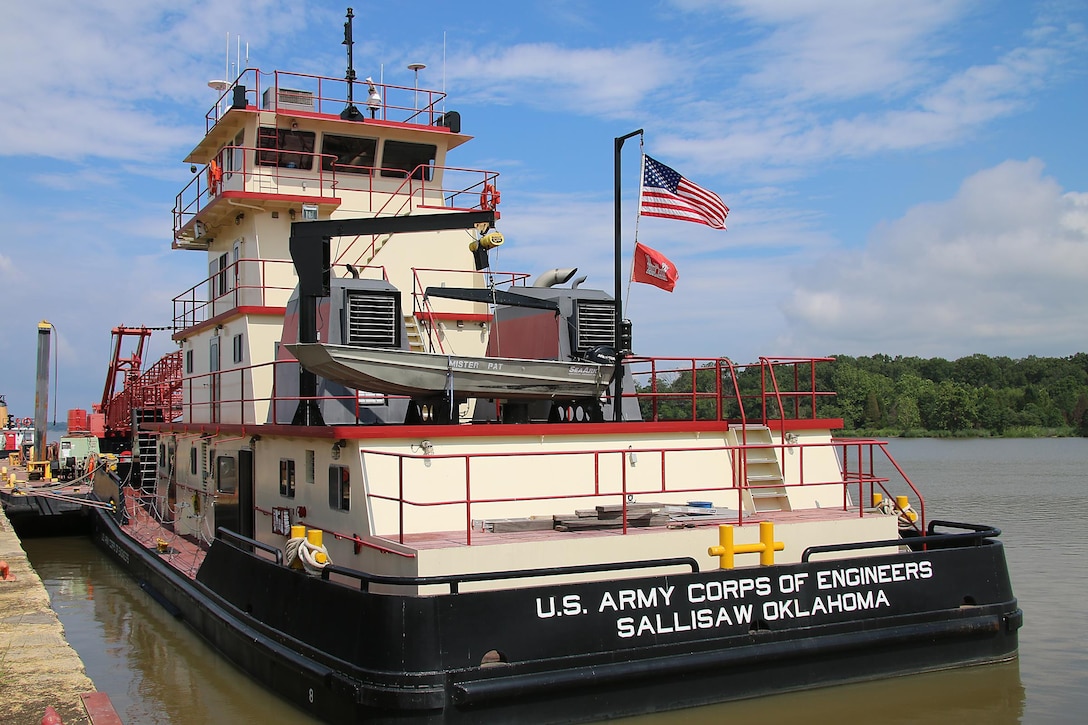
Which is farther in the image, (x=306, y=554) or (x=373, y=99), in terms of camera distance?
(x=373, y=99)

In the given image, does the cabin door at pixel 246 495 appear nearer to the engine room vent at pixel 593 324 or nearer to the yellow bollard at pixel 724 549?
the engine room vent at pixel 593 324

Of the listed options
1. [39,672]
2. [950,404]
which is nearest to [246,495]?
[39,672]

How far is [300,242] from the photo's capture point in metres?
10.1

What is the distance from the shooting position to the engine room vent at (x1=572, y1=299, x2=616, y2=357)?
1183 centimetres

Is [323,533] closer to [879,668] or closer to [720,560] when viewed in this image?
[720,560]

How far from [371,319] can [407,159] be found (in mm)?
6334

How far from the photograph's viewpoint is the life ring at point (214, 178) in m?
15.6

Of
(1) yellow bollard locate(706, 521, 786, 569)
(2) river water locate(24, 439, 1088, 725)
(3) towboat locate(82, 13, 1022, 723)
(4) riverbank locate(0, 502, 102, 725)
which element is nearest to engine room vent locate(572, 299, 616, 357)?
(3) towboat locate(82, 13, 1022, 723)

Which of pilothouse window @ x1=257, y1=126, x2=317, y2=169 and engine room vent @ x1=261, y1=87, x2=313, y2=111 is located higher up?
engine room vent @ x1=261, y1=87, x2=313, y2=111

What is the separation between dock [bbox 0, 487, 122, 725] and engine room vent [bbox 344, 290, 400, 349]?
410 cm

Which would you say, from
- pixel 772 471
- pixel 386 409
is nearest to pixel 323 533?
A: pixel 386 409

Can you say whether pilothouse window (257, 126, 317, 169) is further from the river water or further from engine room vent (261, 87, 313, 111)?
the river water

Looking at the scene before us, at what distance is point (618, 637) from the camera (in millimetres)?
7797

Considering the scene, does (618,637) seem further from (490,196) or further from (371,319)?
(490,196)
